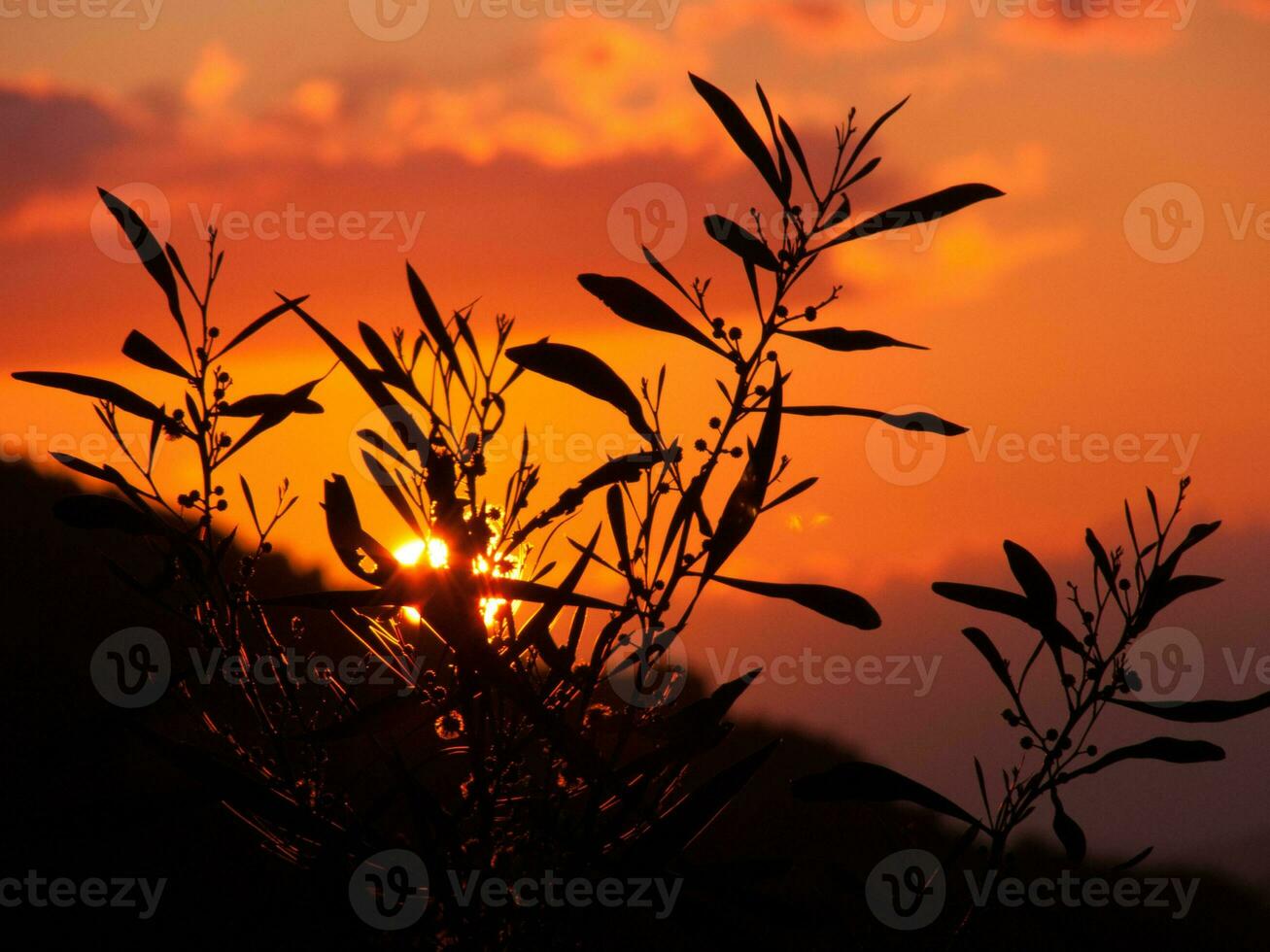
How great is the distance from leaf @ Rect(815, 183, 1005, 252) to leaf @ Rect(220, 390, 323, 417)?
971 millimetres

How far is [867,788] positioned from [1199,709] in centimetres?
60

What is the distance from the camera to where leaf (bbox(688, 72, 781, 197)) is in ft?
5.92

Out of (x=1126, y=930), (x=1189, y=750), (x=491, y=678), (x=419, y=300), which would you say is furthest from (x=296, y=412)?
(x=1126, y=930)

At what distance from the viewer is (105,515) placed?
187 cm

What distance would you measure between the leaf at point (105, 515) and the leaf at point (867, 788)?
112 cm

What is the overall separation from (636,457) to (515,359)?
9.6 inches

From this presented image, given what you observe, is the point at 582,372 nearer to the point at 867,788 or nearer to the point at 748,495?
the point at 748,495

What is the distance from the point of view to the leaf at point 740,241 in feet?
5.58

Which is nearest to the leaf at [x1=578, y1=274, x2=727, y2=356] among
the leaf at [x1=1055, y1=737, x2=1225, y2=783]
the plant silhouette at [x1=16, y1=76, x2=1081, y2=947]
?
the plant silhouette at [x1=16, y1=76, x2=1081, y2=947]

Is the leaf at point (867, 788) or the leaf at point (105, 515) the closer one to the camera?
the leaf at point (867, 788)

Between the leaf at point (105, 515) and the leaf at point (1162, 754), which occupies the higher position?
the leaf at point (105, 515)

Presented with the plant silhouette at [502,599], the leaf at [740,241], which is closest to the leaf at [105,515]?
the plant silhouette at [502,599]

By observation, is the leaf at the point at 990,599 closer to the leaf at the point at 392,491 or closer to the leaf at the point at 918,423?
the leaf at the point at 918,423

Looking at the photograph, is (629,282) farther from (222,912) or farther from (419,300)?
(222,912)
